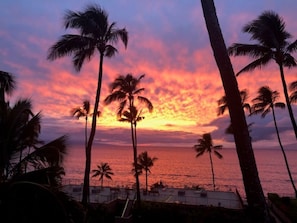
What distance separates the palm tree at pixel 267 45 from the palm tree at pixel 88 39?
6720 mm

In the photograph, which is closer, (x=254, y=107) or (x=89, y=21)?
(x=89, y=21)

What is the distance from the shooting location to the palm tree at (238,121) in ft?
13.6

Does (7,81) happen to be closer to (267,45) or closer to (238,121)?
(238,121)

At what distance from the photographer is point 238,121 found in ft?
14.4

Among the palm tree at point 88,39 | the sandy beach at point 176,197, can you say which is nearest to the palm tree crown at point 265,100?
the sandy beach at point 176,197

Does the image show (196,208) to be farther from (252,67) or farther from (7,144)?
(7,144)

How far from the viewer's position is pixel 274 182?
83062mm

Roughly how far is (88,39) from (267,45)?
9926mm

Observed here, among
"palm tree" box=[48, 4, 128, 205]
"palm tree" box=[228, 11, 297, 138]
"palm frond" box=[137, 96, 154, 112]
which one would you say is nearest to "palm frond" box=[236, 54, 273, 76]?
"palm tree" box=[228, 11, 297, 138]

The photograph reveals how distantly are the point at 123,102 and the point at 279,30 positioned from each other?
15.3 m

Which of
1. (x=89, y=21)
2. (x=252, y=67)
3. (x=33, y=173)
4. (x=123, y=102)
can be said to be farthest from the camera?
(x=123, y=102)

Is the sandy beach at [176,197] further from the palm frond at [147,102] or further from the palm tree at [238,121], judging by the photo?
the palm tree at [238,121]

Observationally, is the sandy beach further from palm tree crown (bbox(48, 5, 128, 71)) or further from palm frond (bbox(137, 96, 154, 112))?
palm tree crown (bbox(48, 5, 128, 71))

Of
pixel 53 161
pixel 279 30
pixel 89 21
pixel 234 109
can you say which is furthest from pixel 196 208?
pixel 234 109
